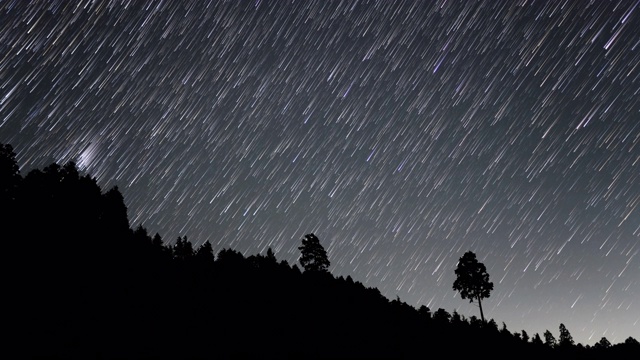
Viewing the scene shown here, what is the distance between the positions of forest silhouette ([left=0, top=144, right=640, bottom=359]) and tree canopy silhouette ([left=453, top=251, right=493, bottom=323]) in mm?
6170

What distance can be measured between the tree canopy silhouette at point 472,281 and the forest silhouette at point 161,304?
617cm

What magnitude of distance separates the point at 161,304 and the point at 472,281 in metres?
34.7

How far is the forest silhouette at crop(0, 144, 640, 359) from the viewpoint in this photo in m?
25.1

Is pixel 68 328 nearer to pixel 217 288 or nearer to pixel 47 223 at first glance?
pixel 217 288

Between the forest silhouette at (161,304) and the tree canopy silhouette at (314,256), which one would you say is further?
the tree canopy silhouette at (314,256)

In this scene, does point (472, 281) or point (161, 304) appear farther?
point (472, 281)

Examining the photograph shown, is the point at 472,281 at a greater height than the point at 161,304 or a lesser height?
greater

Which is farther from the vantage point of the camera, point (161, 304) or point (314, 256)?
point (314, 256)

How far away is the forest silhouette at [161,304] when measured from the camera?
2508cm

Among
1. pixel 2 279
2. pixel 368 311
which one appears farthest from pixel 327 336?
pixel 2 279

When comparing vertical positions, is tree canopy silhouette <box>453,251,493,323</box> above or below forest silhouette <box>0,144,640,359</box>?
above

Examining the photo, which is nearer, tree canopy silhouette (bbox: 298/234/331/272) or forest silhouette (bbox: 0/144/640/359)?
forest silhouette (bbox: 0/144/640/359)

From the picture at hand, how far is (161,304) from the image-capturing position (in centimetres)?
3133

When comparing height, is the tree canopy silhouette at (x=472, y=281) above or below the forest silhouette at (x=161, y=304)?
above
